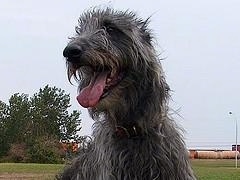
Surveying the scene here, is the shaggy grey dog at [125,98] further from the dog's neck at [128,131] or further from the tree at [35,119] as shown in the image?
the tree at [35,119]

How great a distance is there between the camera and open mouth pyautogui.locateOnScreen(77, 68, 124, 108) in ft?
22.9

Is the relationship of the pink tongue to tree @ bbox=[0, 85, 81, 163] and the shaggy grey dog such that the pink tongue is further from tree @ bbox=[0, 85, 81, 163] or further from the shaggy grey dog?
tree @ bbox=[0, 85, 81, 163]

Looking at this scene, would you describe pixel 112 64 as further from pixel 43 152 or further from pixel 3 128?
pixel 3 128

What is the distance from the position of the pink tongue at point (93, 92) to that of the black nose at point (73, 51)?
1.29ft

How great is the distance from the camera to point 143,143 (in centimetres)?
745

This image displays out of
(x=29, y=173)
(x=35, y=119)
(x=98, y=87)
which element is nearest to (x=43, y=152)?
(x=35, y=119)

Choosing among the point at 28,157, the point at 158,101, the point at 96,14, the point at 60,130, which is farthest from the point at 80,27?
the point at 60,130

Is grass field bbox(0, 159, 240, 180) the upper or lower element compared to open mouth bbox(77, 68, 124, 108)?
upper

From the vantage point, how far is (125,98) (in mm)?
7215

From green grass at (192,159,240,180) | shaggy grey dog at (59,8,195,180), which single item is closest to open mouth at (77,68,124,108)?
shaggy grey dog at (59,8,195,180)

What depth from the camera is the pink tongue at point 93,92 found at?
698 cm

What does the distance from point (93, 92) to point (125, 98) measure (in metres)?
0.41

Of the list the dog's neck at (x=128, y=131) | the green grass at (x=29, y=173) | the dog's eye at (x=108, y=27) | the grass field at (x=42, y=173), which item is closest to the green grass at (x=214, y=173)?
the grass field at (x=42, y=173)

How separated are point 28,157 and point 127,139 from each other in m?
63.7
